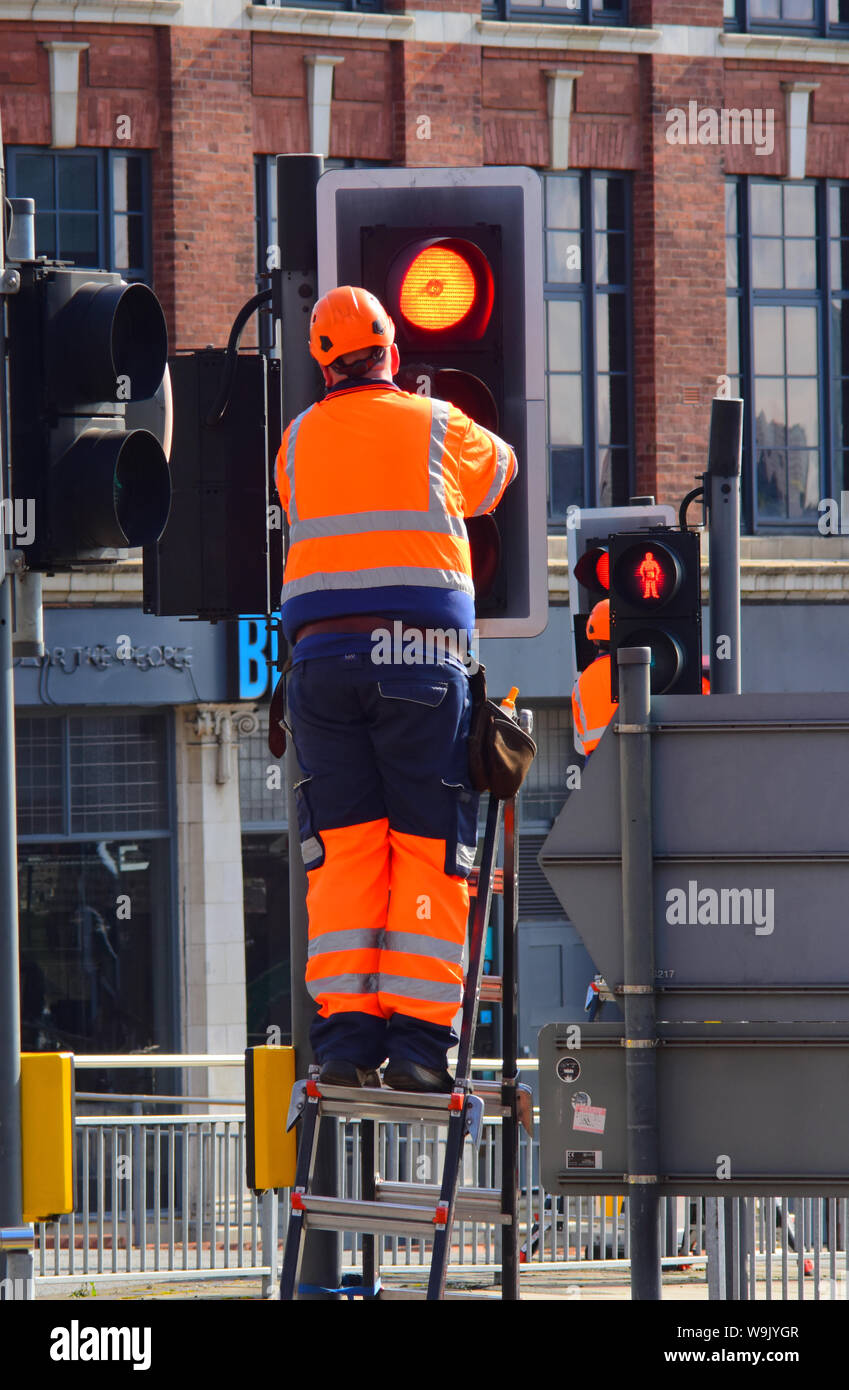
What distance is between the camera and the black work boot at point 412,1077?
514cm

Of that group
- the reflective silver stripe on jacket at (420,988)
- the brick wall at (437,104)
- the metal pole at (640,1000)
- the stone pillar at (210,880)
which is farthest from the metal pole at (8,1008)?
the brick wall at (437,104)

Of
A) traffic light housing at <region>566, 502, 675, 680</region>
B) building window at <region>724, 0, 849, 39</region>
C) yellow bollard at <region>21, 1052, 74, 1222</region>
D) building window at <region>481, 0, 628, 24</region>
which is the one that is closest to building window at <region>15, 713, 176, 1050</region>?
traffic light housing at <region>566, 502, 675, 680</region>

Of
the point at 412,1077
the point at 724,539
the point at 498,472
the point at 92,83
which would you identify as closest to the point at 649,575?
the point at 724,539

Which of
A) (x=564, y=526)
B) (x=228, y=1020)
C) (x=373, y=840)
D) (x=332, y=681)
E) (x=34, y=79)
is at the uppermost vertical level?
(x=34, y=79)

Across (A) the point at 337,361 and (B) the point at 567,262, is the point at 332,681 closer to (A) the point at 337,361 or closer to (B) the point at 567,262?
(A) the point at 337,361

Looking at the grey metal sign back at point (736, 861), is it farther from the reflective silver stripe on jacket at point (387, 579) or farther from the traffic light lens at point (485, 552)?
the traffic light lens at point (485, 552)

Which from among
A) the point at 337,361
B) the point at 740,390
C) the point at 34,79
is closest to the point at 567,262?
the point at 740,390

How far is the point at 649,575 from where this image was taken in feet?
35.8

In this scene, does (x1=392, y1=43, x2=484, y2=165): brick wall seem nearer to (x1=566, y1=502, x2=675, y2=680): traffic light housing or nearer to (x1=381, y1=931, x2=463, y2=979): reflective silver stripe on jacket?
(x1=566, y1=502, x2=675, y2=680): traffic light housing

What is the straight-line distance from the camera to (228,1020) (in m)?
17.5

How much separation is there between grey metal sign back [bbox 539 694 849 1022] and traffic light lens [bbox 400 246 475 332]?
151 cm

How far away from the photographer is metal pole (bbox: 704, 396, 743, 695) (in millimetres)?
8688

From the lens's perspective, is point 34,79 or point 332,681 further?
point 34,79

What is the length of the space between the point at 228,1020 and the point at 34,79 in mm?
7963
